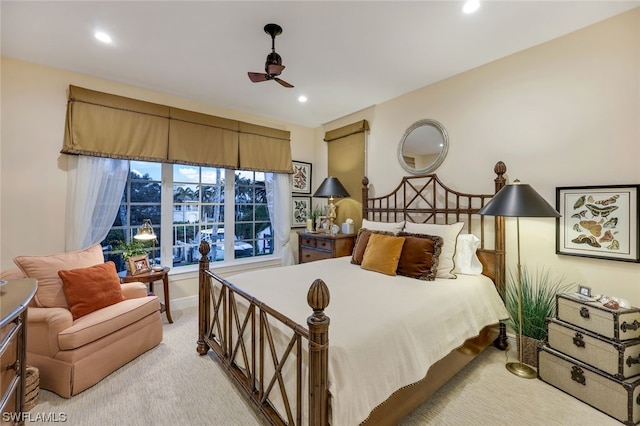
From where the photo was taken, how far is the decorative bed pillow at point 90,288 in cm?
219

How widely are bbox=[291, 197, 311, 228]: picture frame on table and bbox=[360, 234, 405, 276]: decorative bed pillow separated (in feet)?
6.84

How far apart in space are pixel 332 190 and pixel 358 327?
2.66 m

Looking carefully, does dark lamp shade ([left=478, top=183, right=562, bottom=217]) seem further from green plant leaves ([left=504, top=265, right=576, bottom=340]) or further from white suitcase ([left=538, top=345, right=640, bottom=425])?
white suitcase ([left=538, top=345, right=640, bottom=425])

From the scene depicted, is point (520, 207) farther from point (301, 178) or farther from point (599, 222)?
point (301, 178)

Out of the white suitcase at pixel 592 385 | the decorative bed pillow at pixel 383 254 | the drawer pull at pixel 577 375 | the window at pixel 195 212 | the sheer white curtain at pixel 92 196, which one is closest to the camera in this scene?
the white suitcase at pixel 592 385

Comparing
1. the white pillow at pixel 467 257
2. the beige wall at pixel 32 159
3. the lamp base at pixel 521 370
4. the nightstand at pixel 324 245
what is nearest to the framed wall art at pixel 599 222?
the white pillow at pixel 467 257

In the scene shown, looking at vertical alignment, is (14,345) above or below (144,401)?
above

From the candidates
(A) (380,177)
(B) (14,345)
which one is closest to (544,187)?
(A) (380,177)

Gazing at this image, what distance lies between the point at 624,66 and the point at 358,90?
7.42 feet

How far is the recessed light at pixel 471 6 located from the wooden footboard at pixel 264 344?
2157mm

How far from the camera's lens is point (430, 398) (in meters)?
1.94

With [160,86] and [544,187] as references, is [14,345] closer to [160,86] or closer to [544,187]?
[160,86]

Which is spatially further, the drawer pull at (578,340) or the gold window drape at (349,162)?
the gold window drape at (349,162)

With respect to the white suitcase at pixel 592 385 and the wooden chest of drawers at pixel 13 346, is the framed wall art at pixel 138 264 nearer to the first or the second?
the wooden chest of drawers at pixel 13 346
